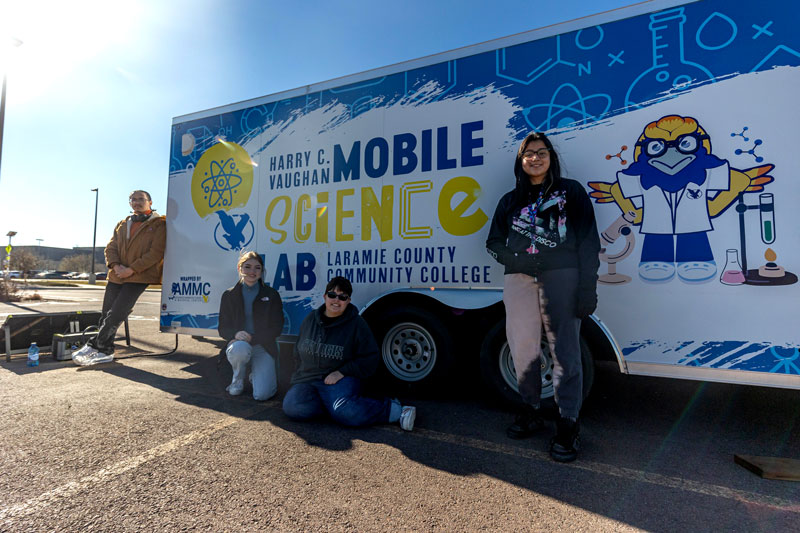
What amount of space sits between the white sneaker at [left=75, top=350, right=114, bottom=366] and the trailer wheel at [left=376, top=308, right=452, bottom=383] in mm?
3496

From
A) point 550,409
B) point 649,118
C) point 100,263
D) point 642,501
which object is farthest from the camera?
point 100,263

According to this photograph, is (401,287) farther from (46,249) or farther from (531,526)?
(46,249)

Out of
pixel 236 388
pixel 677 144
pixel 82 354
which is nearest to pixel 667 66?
pixel 677 144

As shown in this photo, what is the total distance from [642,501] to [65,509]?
2.63 meters

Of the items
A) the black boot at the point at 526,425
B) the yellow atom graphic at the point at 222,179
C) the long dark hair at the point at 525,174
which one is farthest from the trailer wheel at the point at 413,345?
the yellow atom graphic at the point at 222,179

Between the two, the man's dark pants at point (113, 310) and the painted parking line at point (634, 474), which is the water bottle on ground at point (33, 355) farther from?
the painted parking line at point (634, 474)

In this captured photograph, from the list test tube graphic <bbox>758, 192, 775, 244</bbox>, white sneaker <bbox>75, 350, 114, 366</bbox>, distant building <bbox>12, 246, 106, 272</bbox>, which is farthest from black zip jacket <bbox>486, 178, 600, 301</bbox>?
distant building <bbox>12, 246, 106, 272</bbox>

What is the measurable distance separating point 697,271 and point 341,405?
2516mm

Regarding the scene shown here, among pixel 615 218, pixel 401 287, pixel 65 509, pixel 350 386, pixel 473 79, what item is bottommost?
pixel 65 509

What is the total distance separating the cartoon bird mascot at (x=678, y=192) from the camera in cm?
271

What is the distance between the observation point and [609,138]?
300 cm

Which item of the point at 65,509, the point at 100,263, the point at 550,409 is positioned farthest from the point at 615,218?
the point at 100,263

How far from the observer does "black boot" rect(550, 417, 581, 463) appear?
244cm

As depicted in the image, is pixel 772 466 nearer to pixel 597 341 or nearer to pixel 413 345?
pixel 597 341
